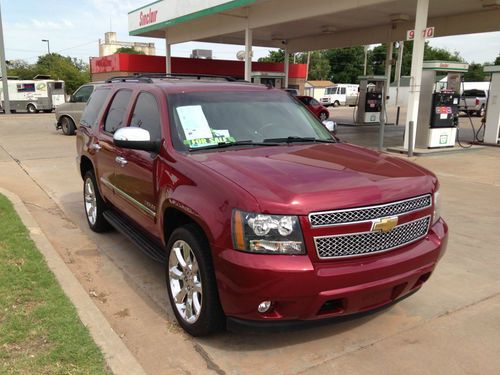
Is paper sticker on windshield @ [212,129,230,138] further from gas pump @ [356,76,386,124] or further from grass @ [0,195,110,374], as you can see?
gas pump @ [356,76,386,124]

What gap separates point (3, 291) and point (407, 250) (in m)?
3.22

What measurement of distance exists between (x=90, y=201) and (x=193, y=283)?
3.33m

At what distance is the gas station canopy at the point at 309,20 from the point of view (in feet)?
58.3

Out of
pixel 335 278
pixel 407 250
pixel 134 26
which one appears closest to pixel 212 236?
pixel 335 278

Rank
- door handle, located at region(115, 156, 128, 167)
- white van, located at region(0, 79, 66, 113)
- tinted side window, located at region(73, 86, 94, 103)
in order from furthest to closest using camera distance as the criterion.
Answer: white van, located at region(0, 79, 66, 113) → tinted side window, located at region(73, 86, 94, 103) → door handle, located at region(115, 156, 128, 167)

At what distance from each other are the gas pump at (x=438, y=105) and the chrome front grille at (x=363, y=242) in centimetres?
1152

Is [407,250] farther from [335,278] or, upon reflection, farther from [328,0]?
[328,0]

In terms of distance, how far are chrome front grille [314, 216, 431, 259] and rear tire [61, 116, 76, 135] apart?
17297 millimetres

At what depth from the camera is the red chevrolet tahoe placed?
2812mm

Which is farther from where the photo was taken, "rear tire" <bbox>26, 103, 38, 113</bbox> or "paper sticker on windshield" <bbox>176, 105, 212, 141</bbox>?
"rear tire" <bbox>26, 103, 38, 113</bbox>

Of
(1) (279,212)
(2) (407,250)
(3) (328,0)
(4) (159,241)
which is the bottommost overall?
(4) (159,241)

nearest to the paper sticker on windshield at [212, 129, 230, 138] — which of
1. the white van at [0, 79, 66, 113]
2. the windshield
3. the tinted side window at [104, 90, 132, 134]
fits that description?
the windshield

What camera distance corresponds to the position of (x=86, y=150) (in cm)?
600

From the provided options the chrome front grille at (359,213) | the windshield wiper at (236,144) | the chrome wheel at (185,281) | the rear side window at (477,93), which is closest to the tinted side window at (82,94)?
the windshield wiper at (236,144)
